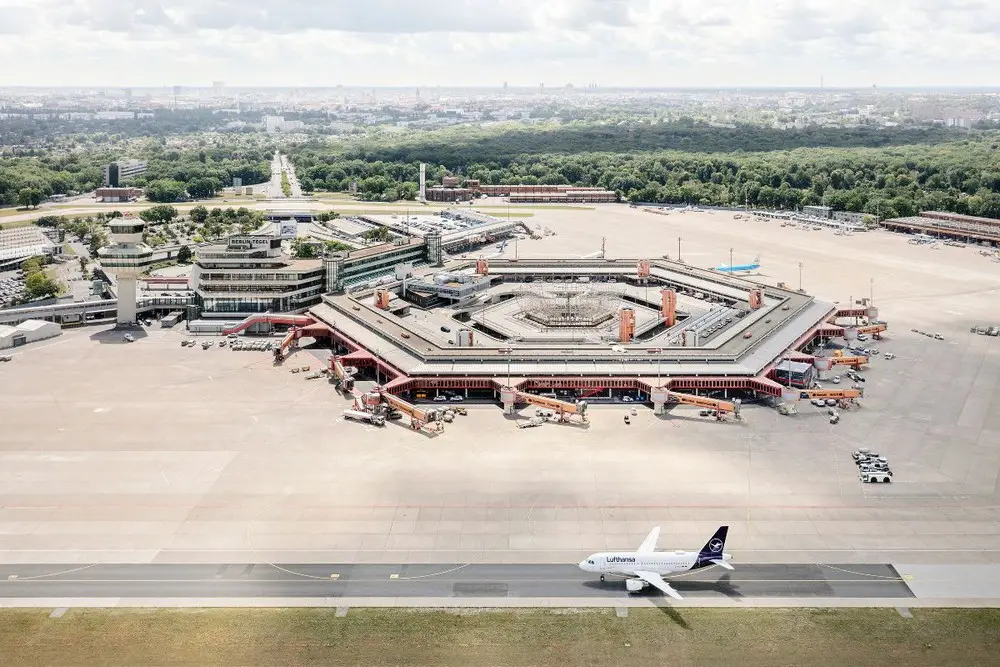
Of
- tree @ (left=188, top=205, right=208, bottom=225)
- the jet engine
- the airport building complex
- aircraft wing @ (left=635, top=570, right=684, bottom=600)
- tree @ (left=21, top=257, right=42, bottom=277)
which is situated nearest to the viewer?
aircraft wing @ (left=635, top=570, right=684, bottom=600)

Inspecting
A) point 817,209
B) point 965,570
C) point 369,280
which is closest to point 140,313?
point 369,280

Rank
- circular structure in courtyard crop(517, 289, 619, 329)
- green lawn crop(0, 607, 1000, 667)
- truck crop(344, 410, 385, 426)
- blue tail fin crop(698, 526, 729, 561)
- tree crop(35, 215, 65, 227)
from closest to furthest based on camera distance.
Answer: green lawn crop(0, 607, 1000, 667) < blue tail fin crop(698, 526, 729, 561) < truck crop(344, 410, 385, 426) < circular structure in courtyard crop(517, 289, 619, 329) < tree crop(35, 215, 65, 227)

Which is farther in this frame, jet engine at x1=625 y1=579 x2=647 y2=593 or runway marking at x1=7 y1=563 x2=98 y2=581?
runway marking at x1=7 y1=563 x2=98 y2=581

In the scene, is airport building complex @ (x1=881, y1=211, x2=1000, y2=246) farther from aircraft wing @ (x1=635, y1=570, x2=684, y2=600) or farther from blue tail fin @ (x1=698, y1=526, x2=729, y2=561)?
aircraft wing @ (x1=635, y1=570, x2=684, y2=600)

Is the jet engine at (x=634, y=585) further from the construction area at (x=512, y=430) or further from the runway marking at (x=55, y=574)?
the runway marking at (x=55, y=574)

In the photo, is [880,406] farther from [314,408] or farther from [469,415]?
[314,408]

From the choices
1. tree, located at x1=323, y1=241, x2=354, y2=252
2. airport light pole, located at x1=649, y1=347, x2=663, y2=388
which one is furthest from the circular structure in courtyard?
tree, located at x1=323, y1=241, x2=354, y2=252

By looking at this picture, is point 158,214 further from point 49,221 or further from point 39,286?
point 39,286
